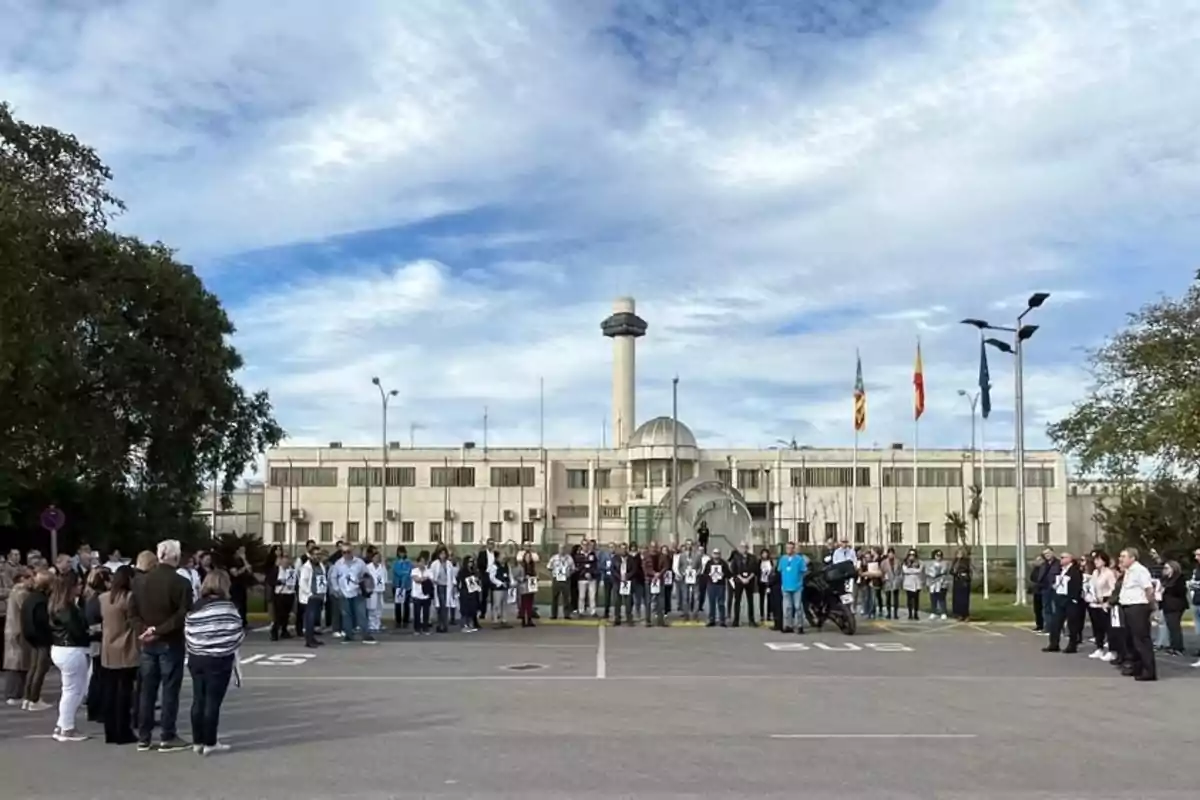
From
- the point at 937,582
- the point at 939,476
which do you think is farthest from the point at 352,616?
the point at 939,476

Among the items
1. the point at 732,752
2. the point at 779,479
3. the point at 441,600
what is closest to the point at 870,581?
the point at 441,600

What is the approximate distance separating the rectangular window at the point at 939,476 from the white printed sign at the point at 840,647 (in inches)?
2821

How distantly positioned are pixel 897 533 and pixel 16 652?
271 feet

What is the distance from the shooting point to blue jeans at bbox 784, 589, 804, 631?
26562 millimetres

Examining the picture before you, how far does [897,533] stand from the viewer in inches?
3649

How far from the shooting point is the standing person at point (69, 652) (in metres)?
12.5

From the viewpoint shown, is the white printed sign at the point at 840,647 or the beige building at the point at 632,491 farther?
the beige building at the point at 632,491

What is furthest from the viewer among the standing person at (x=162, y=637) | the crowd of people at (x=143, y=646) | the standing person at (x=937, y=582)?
the standing person at (x=937, y=582)

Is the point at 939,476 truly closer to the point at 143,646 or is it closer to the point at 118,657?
the point at 118,657

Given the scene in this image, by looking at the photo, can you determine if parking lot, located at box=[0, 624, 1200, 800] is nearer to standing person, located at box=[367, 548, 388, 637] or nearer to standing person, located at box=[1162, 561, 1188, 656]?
standing person, located at box=[1162, 561, 1188, 656]

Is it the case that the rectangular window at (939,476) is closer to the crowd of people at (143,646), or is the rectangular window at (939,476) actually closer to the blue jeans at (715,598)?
the blue jeans at (715,598)

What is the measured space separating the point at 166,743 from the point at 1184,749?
9.04 metres

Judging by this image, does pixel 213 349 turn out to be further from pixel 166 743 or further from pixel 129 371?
pixel 166 743

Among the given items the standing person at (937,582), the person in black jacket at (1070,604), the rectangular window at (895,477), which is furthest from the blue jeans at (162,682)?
the rectangular window at (895,477)
